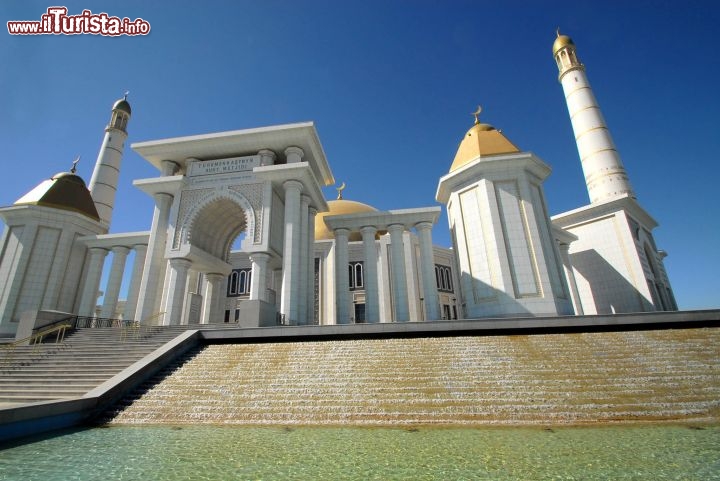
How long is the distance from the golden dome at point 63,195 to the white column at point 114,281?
402cm

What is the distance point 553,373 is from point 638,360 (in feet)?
7.44

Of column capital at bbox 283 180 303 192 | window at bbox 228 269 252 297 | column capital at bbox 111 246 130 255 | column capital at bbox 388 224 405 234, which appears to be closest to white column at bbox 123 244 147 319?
column capital at bbox 111 246 130 255

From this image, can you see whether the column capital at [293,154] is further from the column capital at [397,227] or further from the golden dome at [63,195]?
the golden dome at [63,195]

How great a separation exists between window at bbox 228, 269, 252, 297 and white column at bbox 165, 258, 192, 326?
1118cm

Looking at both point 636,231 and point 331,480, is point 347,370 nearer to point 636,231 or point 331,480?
point 331,480

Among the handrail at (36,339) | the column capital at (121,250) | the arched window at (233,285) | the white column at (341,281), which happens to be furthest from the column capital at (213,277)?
the arched window at (233,285)

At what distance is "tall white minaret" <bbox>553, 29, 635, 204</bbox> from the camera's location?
2484 centimetres

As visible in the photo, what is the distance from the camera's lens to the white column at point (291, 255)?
51.0 feet

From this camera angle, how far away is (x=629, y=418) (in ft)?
21.1

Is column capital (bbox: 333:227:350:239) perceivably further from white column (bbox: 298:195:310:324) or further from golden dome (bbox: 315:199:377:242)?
golden dome (bbox: 315:199:377:242)

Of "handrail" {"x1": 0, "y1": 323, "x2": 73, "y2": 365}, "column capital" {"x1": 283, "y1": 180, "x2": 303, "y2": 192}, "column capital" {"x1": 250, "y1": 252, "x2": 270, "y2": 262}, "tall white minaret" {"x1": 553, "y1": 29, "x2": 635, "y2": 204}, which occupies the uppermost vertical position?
"tall white minaret" {"x1": 553, "y1": 29, "x2": 635, "y2": 204}

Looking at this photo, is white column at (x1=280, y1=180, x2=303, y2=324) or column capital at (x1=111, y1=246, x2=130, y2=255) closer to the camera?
white column at (x1=280, y1=180, x2=303, y2=324)

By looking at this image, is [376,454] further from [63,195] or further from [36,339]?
[63,195]

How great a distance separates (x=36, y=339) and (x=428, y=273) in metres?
16.9
